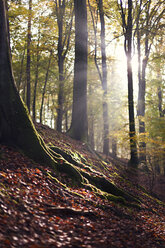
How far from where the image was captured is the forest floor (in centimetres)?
450

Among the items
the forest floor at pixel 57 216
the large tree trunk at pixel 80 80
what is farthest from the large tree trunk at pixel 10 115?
the large tree trunk at pixel 80 80

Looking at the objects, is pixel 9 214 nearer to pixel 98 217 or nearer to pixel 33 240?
pixel 33 240

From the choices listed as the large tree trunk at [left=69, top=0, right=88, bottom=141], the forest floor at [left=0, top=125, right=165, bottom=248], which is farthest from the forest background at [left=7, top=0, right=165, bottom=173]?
the forest floor at [left=0, top=125, right=165, bottom=248]

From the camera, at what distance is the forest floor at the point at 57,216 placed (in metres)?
4.50

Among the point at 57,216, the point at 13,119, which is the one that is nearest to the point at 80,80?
the point at 13,119

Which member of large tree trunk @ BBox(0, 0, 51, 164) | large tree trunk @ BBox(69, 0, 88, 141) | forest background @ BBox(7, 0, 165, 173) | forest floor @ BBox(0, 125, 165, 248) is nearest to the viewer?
forest floor @ BBox(0, 125, 165, 248)

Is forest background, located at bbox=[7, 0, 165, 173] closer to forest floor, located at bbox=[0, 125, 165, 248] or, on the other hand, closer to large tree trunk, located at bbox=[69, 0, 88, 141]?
large tree trunk, located at bbox=[69, 0, 88, 141]

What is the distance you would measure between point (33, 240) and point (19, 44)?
62.0ft

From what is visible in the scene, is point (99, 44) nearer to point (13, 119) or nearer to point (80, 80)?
point (80, 80)

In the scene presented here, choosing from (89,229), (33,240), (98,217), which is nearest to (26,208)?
(33,240)

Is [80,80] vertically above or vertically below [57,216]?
above

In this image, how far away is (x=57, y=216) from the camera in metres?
5.49

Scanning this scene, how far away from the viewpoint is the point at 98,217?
634 cm

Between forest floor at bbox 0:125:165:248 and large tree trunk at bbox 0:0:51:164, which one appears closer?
forest floor at bbox 0:125:165:248
